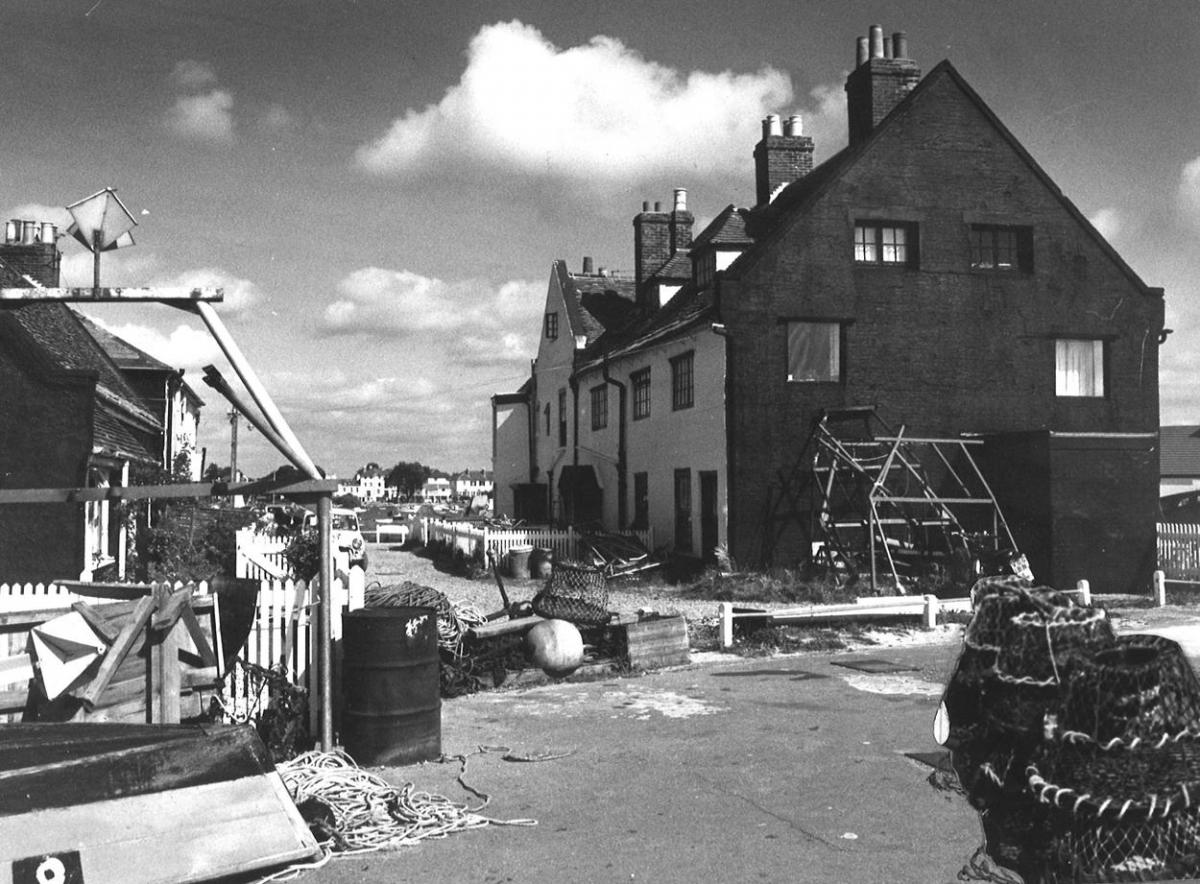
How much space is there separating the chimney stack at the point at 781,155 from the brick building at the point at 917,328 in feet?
7.72

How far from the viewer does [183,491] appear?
7.33 meters

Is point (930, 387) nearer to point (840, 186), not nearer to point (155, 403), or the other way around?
point (840, 186)

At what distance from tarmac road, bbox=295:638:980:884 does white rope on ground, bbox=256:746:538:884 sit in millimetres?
100

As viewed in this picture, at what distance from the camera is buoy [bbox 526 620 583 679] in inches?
447

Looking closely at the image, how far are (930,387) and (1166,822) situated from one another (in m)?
19.7

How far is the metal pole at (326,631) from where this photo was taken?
7914mm

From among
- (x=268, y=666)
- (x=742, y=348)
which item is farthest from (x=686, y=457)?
(x=268, y=666)

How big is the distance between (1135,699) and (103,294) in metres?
6.40

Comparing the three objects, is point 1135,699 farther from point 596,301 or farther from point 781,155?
point 596,301

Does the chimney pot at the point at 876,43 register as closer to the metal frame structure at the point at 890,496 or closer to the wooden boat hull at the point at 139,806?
the metal frame structure at the point at 890,496

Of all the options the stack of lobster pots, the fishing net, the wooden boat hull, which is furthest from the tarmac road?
the stack of lobster pots

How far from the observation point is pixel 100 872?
5.04 m

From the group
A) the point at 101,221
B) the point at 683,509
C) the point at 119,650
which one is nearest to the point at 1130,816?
the point at 119,650

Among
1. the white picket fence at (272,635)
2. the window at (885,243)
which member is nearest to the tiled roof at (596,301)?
the window at (885,243)
